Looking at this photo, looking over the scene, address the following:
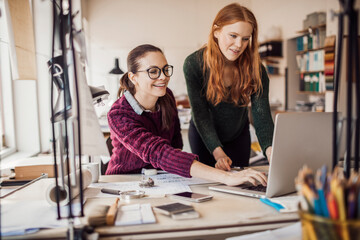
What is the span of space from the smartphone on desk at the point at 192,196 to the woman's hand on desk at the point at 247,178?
144 mm

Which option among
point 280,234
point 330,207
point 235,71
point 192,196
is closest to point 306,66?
point 235,71

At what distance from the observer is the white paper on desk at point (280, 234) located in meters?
0.90

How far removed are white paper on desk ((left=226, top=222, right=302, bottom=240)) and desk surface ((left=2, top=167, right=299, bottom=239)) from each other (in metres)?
0.04

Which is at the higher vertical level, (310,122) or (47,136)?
(310,122)

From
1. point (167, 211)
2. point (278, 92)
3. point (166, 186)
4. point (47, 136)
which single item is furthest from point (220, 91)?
point (278, 92)

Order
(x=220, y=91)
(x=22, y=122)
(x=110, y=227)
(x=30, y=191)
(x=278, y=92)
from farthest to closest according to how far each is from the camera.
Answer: (x=278, y=92) → (x=22, y=122) → (x=220, y=91) → (x=30, y=191) → (x=110, y=227)

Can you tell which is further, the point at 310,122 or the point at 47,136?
the point at 47,136

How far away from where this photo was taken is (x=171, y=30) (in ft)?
24.7

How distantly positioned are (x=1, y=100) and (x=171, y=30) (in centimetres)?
525

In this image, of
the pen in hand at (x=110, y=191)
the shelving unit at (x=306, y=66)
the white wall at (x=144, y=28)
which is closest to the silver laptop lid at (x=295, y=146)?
the pen in hand at (x=110, y=191)

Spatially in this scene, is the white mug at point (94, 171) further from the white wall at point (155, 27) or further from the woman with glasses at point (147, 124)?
the white wall at point (155, 27)

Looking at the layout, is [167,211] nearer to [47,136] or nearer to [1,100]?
[1,100]

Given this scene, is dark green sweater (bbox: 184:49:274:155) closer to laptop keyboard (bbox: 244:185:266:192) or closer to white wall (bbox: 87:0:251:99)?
laptop keyboard (bbox: 244:185:266:192)

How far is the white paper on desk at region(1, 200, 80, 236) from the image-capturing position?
901 millimetres
